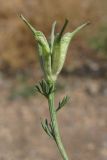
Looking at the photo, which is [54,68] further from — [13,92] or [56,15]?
[56,15]

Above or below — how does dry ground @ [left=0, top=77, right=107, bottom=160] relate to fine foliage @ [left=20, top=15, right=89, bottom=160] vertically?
above

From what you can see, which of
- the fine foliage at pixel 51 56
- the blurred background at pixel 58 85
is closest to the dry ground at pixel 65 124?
the blurred background at pixel 58 85

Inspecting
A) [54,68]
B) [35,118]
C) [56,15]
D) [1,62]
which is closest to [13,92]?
[35,118]

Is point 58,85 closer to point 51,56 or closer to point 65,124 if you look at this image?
point 65,124

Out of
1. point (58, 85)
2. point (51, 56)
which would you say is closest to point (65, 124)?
point (58, 85)

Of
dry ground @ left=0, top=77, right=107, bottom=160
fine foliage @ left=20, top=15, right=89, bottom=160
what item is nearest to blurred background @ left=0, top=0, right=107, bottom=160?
dry ground @ left=0, top=77, right=107, bottom=160

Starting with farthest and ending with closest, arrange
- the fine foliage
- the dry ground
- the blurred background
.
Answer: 1. the blurred background
2. the dry ground
3. the fine foliage

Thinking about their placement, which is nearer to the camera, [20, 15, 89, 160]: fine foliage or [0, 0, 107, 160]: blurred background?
[20, 15, 89, 160]: fine foliage

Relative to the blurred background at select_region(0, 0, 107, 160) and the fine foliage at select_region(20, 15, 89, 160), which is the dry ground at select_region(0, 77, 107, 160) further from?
the fine foliage at select_region(20, 15, 89, 160)
